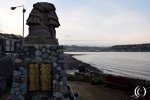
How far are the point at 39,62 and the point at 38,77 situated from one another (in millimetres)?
802

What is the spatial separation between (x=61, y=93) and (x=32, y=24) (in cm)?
418

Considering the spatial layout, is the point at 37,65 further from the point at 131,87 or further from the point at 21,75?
the point at 131,87

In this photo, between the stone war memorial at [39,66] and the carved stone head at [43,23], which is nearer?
the stone war memorial at [39,66]

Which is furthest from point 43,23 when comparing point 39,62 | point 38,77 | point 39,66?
point 38,77

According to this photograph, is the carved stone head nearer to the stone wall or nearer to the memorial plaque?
the stone wall

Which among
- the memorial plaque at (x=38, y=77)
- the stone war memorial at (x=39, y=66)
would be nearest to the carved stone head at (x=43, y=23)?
the stone war memorial at (x=39, y=66)

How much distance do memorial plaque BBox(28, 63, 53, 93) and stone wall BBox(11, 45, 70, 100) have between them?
0.15 metres

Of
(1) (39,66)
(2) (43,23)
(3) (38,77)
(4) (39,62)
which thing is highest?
(2) (43,23)

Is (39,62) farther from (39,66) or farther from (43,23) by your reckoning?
(43,23)

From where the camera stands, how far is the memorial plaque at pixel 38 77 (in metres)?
14.4

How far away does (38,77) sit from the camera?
1447 centimetres

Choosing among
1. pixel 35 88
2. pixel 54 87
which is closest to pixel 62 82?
pixel 54 87

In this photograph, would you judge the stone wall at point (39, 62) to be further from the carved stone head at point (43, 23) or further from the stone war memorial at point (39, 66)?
the carved stone head at point (43, 23)

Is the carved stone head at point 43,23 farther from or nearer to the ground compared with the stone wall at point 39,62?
farther from the ground
